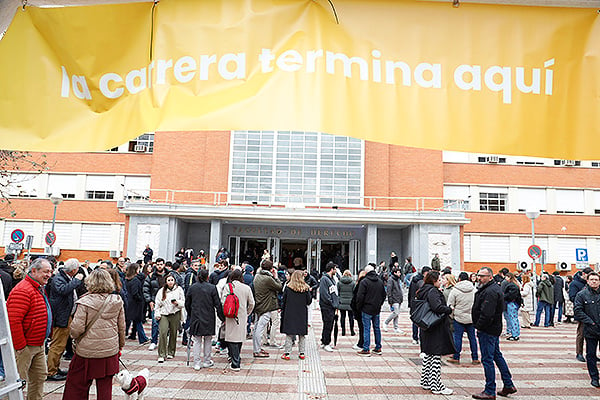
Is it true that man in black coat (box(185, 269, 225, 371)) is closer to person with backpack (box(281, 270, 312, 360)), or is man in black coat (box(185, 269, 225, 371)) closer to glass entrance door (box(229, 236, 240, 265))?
person with backpack (box(281, 270, 312, 360))

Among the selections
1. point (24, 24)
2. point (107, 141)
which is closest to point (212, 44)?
point (107, 141)

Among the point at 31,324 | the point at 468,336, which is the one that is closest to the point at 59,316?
the point at 31,324

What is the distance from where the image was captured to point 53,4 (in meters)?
2.38

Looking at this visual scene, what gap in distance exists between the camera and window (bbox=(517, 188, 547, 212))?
34.6 metres

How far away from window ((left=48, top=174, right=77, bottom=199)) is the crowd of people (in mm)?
23956

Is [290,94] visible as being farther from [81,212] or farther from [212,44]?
[81,212]

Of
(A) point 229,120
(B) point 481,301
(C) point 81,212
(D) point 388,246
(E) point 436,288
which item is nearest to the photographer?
(A) point 229,120

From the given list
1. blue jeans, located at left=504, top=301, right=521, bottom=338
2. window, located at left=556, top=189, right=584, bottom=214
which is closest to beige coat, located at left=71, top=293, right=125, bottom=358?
blue jeans, located at left=504, top=301, right=521, bottom=338

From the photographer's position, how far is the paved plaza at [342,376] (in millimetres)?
Result: 7262

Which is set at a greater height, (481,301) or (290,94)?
(290,94)

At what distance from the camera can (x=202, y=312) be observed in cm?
887

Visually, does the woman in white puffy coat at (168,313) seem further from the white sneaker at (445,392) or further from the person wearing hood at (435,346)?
the white sneaker at (445,392)

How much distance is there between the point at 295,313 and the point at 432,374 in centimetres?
332

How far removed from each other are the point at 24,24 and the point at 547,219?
3780 centimetres
